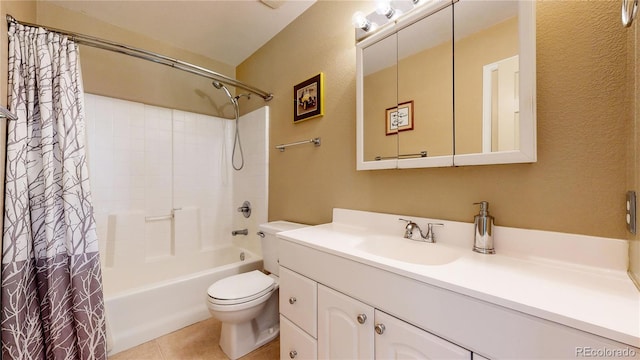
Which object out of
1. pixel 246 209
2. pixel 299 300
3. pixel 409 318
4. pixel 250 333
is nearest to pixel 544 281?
pixel 409 318

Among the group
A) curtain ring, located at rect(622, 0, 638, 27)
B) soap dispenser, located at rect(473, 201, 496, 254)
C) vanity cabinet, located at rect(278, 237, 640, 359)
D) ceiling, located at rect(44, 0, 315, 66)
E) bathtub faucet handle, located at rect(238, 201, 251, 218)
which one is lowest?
vanity cabinet, located at rect(278, 237, 640, 359)

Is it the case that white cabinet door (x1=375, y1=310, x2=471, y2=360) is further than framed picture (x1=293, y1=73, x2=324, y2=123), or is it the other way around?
framed picture (x1=293, y1=73, x2=324, y2=123)

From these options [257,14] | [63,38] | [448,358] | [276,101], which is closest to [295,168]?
[276,101]

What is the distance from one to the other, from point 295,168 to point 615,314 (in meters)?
1.63

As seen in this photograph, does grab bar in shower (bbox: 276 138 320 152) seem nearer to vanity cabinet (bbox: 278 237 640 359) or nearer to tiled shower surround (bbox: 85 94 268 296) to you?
tiled shower surround (bbox: 85 94 268 296)

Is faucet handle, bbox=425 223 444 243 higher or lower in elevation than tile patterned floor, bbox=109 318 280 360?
higher

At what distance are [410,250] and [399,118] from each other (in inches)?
25.9

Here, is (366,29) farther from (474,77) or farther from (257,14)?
(257,14)

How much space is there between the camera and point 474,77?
0.94m

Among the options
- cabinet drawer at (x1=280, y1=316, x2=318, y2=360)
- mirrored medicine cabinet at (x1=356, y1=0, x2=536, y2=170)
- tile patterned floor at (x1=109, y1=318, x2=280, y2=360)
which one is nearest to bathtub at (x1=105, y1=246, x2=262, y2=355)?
tile patterned floor at (x1=109, y1=318, x2=280, y2=360)

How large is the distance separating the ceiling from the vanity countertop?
1.81 meters

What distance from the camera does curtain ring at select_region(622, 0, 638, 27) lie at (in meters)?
0.60

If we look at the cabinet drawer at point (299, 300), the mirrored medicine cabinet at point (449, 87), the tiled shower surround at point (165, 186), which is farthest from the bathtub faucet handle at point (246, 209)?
the mirrored medicine cabinet at point (449, 87)

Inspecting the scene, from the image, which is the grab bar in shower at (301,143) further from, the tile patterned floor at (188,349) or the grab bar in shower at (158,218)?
the tile patterned floor at (188,349)
